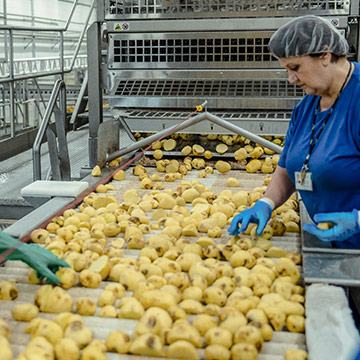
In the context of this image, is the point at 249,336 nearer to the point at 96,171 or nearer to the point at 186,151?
the point at 96,171

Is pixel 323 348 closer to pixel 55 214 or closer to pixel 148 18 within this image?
pixel 55 214

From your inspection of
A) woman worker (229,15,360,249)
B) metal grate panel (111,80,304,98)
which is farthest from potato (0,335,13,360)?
metal grate panel (111,80,304,98)

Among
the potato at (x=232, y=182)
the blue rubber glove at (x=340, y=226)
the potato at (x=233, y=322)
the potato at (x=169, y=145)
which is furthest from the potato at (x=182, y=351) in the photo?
the potato at (x=169, y=145)

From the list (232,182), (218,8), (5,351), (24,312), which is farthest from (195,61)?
(5,351)

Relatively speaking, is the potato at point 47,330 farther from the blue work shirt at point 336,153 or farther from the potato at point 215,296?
the blue work shirt at point 336,153

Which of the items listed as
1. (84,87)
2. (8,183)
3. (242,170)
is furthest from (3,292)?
(84,87)

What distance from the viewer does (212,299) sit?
168cm

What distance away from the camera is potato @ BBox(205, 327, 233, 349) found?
1.41 meters

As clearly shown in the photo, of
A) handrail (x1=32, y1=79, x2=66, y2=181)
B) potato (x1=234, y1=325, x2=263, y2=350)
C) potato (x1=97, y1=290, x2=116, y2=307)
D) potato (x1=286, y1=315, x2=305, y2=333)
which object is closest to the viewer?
potato (x1=234, y1=325, x2=263, y2=350)

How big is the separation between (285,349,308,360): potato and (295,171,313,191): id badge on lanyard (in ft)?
2.61

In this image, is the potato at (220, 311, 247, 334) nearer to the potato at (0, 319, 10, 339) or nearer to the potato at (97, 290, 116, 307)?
the potato at (97, 290, 116, 307)

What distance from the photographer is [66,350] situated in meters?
1.35

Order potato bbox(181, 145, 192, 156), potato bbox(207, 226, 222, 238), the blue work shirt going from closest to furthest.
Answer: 1. the blue work shirt
2. potato bbox(207, 226, 222, 238)
3. potato bbox(181, 145, 192, 156)

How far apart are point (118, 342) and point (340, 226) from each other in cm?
88
